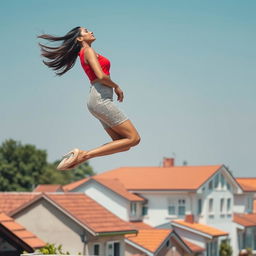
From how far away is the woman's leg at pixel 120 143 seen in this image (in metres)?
8.30

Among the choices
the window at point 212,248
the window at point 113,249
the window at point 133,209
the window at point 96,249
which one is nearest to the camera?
the window at point 96,249

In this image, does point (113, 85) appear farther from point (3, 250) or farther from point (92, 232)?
point (92, 232)

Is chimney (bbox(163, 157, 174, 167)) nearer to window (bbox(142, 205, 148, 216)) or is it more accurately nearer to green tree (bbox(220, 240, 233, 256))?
window (bbox(142, 205, 148, 216))

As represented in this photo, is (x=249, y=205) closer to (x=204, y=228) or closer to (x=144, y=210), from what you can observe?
(x=204, y=228)

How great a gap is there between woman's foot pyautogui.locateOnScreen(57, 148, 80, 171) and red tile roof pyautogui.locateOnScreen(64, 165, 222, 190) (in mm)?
46604

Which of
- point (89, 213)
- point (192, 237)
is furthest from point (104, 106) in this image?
point (192, 237)

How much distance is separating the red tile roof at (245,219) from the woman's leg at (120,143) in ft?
177

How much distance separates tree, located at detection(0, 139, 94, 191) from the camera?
274 ft

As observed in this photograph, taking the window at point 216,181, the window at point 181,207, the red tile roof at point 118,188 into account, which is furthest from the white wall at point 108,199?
the window at point 216,181

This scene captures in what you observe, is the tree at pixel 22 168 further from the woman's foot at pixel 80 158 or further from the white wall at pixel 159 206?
the woman's foot at pixel 80 158

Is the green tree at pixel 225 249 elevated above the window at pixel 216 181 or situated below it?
below

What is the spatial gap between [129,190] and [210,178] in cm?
646

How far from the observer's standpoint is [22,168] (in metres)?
84.7

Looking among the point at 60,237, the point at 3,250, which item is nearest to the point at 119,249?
the point at 60,237
